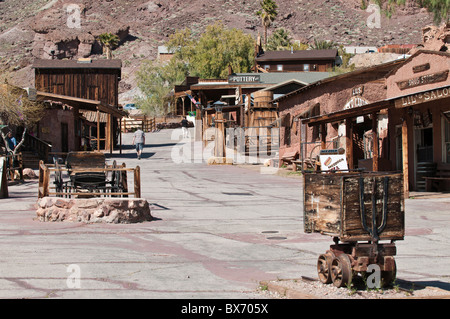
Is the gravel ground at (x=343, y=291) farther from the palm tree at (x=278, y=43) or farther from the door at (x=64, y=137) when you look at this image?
the palm tree at (x=278, y=43)

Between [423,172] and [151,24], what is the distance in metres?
140

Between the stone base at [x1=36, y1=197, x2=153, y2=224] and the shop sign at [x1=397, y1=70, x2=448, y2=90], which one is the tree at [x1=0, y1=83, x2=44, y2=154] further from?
the shop sign at [x1=397, y1=70, x2=448, y2=90]

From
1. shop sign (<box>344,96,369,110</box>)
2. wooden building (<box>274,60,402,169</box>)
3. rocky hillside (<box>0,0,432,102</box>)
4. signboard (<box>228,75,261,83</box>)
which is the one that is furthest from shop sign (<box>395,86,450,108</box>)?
rocky hillside (<box>0,0,432,102</box>)

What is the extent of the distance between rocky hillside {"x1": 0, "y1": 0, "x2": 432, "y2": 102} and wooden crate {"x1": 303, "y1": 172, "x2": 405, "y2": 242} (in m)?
107

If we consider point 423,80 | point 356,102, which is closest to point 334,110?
point 356,102

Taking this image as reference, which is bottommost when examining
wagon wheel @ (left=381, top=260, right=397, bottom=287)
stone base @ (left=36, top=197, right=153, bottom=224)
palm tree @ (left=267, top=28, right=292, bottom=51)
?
wagon wheel @ (left=381, top=260, right=397, bottom=287)

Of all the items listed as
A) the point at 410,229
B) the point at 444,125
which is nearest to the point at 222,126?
the point at 444,125

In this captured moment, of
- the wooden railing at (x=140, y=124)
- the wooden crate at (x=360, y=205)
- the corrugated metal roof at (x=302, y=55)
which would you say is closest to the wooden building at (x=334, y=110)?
the wooden crate at (x=360, y=205)

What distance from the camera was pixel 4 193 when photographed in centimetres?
1641

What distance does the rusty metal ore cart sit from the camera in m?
6.68

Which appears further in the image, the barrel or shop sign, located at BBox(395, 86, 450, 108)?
the barrel

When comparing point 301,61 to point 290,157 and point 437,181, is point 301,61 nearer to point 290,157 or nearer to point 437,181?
point 290,157
